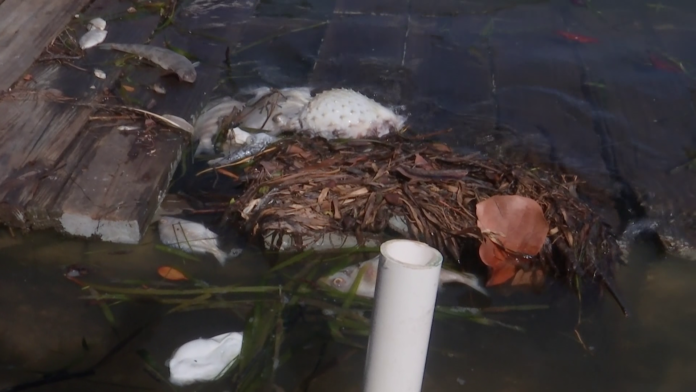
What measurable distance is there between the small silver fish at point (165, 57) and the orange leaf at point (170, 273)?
1.47 metres

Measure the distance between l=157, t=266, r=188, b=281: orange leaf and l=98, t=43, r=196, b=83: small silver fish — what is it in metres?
1.47

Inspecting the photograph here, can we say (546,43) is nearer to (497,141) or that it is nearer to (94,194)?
(497,141)

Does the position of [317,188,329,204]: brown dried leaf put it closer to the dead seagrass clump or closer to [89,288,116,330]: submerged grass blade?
the dead seagrass clump

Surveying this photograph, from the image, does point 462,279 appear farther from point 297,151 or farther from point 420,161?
point 297,151

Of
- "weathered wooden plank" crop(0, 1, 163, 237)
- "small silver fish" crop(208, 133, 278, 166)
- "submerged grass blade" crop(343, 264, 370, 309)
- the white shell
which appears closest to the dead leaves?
"submerged grass blade" crop(343, 264, 370, 309)

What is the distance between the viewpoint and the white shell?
171 inches

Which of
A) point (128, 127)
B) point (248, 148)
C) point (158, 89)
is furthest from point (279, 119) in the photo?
point (128, 127)

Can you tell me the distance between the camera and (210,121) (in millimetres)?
3832

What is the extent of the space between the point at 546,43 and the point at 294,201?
2.86 metres

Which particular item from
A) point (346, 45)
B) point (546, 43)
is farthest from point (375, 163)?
point (546, 43)

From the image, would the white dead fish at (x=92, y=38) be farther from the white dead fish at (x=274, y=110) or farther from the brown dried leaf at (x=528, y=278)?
the brown dried leaf at (x=528, y=278)

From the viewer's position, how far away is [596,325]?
2818 millimetres

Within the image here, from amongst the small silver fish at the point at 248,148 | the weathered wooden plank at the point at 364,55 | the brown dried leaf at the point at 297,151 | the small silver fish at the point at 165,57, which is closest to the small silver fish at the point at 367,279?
the brown dried leaf at the point at 297,151

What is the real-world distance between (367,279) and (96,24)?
2594 millimetres
